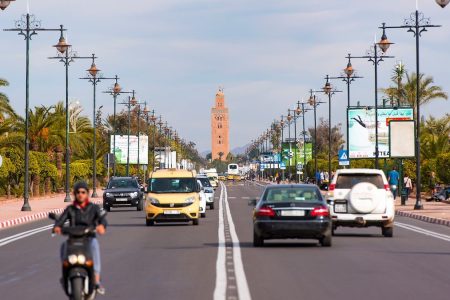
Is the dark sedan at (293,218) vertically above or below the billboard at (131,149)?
below

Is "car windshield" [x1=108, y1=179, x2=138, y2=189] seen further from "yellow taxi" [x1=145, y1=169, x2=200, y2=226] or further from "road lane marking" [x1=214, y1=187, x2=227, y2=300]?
"road lane marking" [x1=214, y1=187, x2=227, y2=300]

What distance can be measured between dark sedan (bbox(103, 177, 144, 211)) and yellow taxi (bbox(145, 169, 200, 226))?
50.4 ft

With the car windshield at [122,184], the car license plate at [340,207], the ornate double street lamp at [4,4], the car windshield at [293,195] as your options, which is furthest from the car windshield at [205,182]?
the car windshield at [293,195]

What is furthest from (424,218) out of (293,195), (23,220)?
(293,195)

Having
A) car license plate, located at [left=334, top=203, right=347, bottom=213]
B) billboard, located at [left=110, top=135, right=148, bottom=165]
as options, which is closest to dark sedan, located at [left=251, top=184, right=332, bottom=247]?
car license plate, located at [left=334, top=203, right=347, bottom=213]

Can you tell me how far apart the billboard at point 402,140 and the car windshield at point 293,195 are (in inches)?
1494

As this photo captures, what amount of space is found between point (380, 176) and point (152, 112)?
4123 inches

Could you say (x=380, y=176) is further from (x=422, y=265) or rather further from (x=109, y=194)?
Answer: (x=109, y=194)

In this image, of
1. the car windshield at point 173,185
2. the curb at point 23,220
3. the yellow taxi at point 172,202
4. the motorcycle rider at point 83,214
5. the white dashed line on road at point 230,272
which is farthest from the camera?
the curb at point 23,220

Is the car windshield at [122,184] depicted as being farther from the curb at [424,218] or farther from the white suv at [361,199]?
the white suv at [361,199]

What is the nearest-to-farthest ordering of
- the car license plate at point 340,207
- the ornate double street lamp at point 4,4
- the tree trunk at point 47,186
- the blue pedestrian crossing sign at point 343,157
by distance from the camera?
the car license plate at point 340,207 → the ornate double street lamp at point 4,4 → the blue pedestrian crossing sign at point 343,157 → the tree trunk at point 47,186

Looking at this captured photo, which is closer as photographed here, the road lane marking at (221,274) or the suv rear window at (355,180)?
the road lane marking at (221,274)

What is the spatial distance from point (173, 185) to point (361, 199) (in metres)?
10.2

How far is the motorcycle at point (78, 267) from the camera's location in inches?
502
